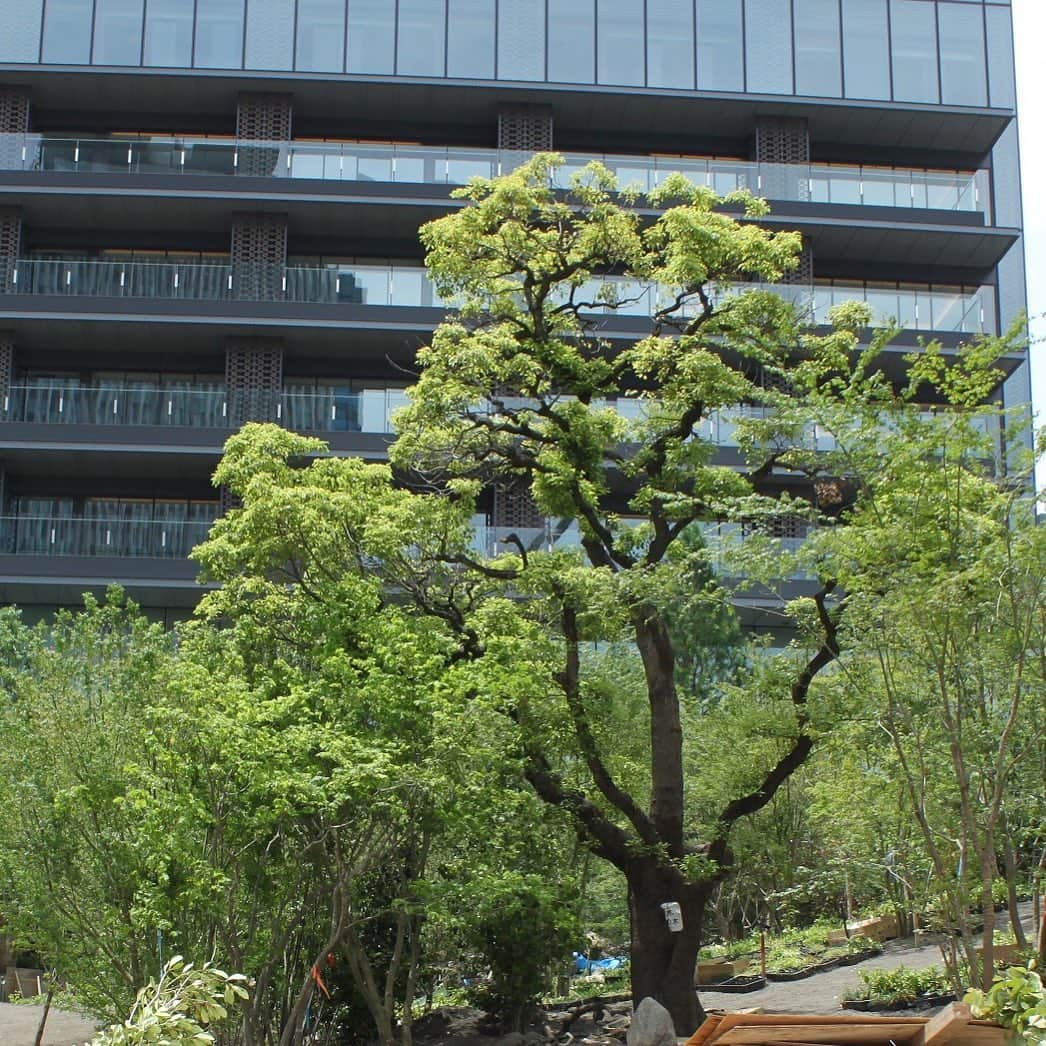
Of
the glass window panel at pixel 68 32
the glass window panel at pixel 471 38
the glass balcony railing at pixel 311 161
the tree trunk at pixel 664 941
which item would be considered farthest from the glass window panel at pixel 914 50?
the tree trunk at pixel 664 941

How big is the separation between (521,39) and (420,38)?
2.96m

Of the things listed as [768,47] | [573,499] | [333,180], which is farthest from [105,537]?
[768,47]

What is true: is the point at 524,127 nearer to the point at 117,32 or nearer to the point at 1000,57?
the point at 117,32

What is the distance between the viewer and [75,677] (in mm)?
19938

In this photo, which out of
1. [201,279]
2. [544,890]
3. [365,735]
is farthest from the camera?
[201,279]

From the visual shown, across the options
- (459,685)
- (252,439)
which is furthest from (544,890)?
(252,439)

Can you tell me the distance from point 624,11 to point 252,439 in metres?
26.3

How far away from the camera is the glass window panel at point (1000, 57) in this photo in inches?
1708

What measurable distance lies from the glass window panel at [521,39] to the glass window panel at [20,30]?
1340 cm

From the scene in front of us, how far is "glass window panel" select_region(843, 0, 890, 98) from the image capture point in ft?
142

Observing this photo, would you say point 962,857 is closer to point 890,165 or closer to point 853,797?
point 853,797

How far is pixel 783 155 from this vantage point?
1700 inches

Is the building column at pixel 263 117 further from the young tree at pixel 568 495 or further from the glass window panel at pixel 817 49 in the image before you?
the young tree at pixel 568 495

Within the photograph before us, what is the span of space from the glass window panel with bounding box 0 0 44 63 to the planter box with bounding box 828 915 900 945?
106ft
